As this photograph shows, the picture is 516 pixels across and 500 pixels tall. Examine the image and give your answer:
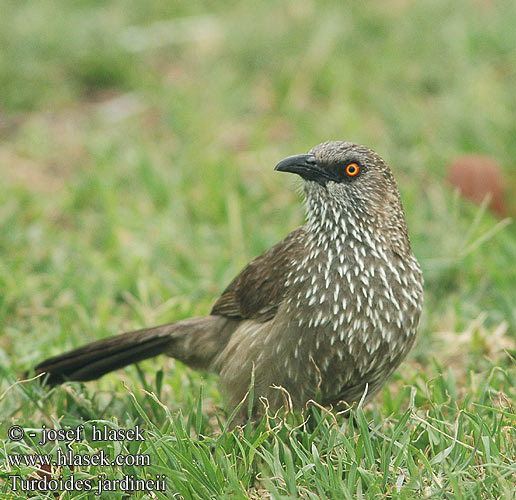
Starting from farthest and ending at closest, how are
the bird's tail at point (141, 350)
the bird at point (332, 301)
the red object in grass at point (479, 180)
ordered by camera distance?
the red object in grass at point (479, 180), the bird's tail at point (141, 350), the bird at point (332, 301)

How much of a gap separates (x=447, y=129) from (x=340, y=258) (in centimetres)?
377

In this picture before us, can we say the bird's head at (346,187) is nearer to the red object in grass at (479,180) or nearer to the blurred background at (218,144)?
the blurred background at (218,144)

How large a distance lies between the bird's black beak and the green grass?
3.55 ft

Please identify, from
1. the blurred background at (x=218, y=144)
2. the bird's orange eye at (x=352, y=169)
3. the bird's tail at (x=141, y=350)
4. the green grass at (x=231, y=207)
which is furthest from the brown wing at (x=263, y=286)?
the blurred background at (x=218, y=144)

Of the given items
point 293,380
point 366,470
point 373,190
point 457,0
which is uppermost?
point 457,0

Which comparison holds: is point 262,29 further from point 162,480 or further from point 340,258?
point 162,480

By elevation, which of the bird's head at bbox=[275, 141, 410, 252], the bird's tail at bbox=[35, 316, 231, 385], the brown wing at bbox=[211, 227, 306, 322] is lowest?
the bird's tail at bbox=[35, 316, 231, 385]

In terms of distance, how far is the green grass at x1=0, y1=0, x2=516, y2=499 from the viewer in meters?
3.62

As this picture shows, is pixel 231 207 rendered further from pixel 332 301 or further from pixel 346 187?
pixel 332 301

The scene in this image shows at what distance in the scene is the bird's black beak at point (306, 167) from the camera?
13.6ft

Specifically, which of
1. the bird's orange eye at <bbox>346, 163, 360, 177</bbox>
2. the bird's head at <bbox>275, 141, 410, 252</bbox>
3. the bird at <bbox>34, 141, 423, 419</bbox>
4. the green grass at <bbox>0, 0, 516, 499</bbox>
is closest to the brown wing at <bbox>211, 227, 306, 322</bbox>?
the bird at <bbox>34, 141, 423, 419</bbox>

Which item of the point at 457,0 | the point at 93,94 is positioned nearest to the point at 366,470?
the point at 93,94

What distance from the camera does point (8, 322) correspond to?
17.5 ft

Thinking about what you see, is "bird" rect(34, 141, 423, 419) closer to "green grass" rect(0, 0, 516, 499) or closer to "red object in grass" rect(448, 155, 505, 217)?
"green grass" rect(0, 0, 516, 499)
